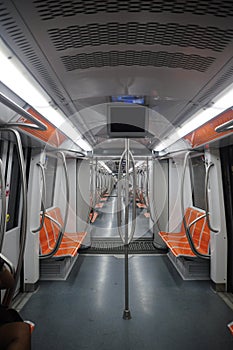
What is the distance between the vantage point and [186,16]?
788mm

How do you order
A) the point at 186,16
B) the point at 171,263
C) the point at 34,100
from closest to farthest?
the point at 186,16 → the point at 34,100 → the point at 171,263

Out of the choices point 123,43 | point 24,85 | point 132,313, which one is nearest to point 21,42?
point 123,43

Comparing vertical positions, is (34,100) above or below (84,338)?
above

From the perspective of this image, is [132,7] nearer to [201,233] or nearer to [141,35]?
[141,35]

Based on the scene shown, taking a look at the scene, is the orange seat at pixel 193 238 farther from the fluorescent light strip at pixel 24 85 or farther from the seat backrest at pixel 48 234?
the fluorescent light strip at pixel 24 85

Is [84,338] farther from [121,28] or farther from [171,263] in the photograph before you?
[121,28]

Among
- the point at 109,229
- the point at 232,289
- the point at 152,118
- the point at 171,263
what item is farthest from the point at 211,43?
the point at 109,229

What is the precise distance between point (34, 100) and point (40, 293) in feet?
8.44

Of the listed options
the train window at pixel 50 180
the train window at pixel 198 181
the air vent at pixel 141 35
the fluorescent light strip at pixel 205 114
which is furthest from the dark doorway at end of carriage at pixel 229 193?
the train window at pixel 50 180

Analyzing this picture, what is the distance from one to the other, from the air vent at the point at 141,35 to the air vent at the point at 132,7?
0.24 feet

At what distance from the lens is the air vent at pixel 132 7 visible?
0.73 m

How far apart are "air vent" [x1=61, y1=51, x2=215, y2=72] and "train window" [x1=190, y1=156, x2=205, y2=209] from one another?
3237 mm

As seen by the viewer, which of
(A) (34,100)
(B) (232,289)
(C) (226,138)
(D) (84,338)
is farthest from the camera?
(B) (232,289)

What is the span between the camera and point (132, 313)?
2.57m
